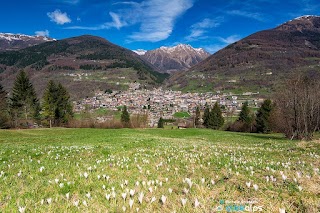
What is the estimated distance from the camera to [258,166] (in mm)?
7480

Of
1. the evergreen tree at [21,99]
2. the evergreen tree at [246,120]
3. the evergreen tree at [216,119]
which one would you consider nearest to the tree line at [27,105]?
the evergreen tree at [21,99]

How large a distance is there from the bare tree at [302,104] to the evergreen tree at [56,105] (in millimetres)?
61278

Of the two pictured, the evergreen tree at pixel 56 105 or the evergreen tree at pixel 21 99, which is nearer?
the evergreen tree at pixel 21 99

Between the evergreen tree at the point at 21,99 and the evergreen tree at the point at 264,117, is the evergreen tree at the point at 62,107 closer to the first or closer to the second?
the evergreen tree at the point at 21,99

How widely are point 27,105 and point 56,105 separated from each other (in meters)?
8.52

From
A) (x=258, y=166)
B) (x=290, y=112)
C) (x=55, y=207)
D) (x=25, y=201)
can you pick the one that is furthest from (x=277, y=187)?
(x=290, y=112)

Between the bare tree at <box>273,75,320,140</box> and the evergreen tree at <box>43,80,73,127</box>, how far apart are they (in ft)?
201

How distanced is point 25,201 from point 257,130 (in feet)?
289

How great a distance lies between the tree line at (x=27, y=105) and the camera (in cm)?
6165

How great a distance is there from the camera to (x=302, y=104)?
34750 millimetres

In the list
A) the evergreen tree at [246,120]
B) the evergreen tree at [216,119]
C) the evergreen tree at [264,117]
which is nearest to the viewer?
the evergreen tree at [264,117]

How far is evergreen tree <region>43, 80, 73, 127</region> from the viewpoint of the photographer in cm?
6750

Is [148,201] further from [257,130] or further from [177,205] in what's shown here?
[257,130]

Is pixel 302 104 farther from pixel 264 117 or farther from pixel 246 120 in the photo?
pixel 246 120
